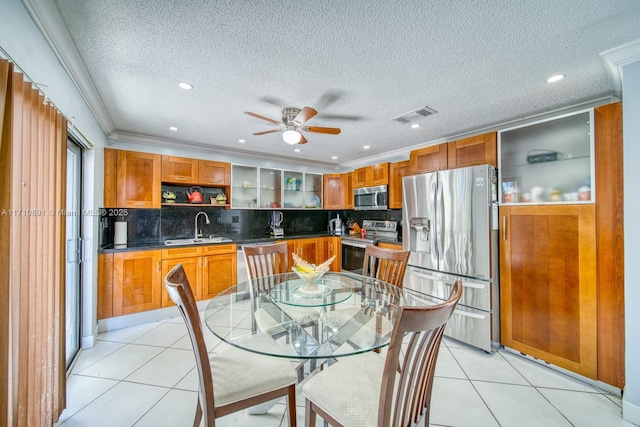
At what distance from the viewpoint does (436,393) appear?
1913 mm

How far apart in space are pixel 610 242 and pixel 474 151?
4.40 ft

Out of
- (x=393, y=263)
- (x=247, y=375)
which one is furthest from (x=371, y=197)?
(x=247, y=375)

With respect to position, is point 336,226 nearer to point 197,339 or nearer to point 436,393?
point 436,393

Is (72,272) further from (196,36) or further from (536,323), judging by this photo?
(536,323)

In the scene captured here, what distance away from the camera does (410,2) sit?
1235 millimetres

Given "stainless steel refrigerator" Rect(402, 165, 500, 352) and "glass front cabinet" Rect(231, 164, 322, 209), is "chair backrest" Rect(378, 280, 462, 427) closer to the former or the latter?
"stainless steel refrigerator" Rect(402, 165, 500, 352)

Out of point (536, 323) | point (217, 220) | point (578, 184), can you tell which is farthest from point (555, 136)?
point (217, 220)

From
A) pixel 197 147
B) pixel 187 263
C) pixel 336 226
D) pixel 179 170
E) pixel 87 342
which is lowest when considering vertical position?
pixel 87 342

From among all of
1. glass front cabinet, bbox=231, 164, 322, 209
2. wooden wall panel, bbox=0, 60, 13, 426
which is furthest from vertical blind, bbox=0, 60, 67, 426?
glass front cabinet, bbox=231, 164, 322, 209

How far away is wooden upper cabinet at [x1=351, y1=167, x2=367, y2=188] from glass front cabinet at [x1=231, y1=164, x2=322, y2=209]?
29.0 inches

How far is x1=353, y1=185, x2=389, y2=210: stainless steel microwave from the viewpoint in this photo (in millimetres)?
4172

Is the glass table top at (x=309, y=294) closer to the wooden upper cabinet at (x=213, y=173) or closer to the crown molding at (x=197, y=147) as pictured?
the wooden upper cabinet at (x=213, y=173)

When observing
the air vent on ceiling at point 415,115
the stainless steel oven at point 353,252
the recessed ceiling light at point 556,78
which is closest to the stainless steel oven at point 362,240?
the stainless steel oven at point 353,252

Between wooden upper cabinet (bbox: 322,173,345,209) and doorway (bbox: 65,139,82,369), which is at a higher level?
wooden upper cabinet (bbox: 322,173,345,209)
